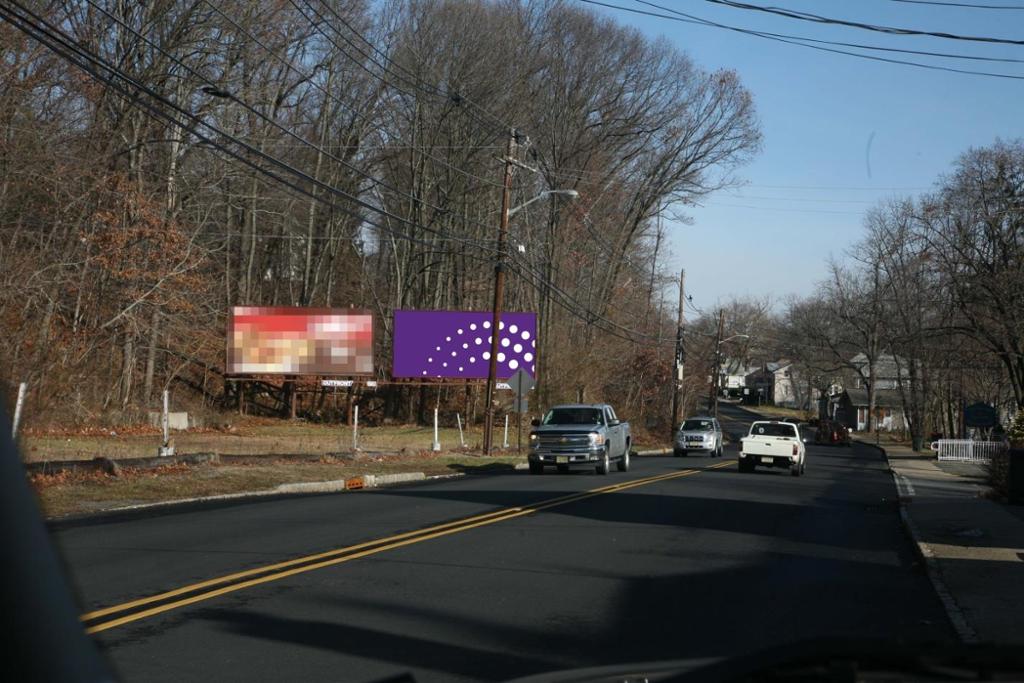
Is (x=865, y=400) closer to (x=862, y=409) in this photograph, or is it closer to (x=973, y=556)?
(x=862, y=409)

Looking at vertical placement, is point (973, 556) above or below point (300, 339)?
below

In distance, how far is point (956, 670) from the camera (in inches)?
88.6

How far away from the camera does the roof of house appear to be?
324 ft

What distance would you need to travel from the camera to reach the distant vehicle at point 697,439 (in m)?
46.6

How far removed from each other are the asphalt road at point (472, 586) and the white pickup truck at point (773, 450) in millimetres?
13518

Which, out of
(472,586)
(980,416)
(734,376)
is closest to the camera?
(472,586)

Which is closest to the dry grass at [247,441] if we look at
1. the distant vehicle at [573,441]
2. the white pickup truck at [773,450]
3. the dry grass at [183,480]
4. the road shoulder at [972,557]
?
the dry grass at [183,480]

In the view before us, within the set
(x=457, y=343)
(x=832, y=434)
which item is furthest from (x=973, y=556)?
(x=832, y=434)

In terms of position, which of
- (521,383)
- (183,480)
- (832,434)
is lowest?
(183,480)

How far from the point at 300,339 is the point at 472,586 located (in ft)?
112

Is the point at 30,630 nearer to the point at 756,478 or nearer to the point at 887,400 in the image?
the point at 756,478

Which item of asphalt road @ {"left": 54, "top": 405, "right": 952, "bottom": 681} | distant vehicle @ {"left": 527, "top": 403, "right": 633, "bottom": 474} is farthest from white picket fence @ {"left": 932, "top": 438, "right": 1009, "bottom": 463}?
asphalt road @ {"left": 54, "top": 405, "right": 952, "bottom": 681}

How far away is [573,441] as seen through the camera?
2867cm

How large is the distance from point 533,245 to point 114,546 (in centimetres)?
4525
